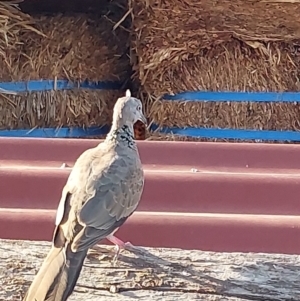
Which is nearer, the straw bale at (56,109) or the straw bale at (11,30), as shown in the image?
the straw bale at (11,30)

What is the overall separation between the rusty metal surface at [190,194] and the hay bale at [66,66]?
4.40ft

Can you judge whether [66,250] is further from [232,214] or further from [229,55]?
[229,55]

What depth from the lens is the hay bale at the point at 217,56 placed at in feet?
10.3

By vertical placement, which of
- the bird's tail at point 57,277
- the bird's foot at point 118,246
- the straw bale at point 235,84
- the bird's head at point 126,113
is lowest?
the bird's tail at point 57,277

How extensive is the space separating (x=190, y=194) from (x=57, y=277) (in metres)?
0.53

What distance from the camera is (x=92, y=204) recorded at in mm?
1385

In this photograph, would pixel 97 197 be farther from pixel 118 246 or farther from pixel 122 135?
Result: pixel 122 135

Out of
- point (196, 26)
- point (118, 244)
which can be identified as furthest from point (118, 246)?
point (196, 26)

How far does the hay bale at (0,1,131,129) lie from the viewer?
333 centimetres

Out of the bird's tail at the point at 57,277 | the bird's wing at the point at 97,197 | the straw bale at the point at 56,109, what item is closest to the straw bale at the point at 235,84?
the straw bale at the point at 56,109

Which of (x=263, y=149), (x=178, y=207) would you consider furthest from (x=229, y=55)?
(x=178, y=207)

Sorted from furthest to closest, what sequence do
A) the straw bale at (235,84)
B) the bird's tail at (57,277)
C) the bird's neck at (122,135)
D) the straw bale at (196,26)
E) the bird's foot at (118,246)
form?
the straw bale at (235,84)
the straw bale at (196,26)
the bird's neck at (122,135)
the bird's foot at (118,246)
the bird's tail at (57,277)

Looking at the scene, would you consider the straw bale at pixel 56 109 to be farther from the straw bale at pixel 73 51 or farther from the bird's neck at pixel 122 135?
the bird's neck at pixel 122 135

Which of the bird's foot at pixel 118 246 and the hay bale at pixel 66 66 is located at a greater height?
the hay bale at pixel 66 66
